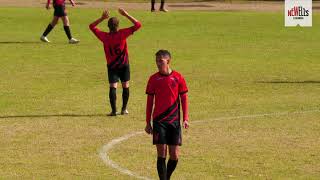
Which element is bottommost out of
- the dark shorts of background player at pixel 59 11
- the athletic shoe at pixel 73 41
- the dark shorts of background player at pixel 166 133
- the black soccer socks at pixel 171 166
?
the athletic shoe at pixel 73 41

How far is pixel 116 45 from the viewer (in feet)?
66.1

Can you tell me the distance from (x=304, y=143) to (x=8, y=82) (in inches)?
440

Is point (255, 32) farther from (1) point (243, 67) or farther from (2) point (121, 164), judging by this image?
(2) point (121, 164)

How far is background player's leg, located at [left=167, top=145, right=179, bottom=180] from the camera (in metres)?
13.4

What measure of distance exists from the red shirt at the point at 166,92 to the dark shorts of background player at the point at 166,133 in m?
0.07

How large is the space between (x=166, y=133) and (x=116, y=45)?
23.0 feet

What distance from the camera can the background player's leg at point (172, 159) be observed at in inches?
528

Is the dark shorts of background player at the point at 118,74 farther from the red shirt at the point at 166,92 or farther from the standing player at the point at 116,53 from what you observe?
the red shirt at the point at 166,92

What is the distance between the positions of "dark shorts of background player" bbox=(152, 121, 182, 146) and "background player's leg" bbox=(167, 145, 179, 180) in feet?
0.37

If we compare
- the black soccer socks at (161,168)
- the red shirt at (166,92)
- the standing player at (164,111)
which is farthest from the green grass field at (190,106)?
the red shirt at (166,92)

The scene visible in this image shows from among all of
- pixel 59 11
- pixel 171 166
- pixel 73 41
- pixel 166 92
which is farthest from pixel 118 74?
pixel 73 41

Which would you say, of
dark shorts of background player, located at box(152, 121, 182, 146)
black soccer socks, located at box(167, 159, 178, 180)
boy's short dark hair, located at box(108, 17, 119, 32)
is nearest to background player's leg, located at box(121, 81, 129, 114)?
boy's short dark hair, located at box(108, 17, 119, 32)

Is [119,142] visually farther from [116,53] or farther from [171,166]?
[171,166]

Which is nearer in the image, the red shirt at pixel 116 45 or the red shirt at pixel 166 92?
the red shirt at pixel 166 92
